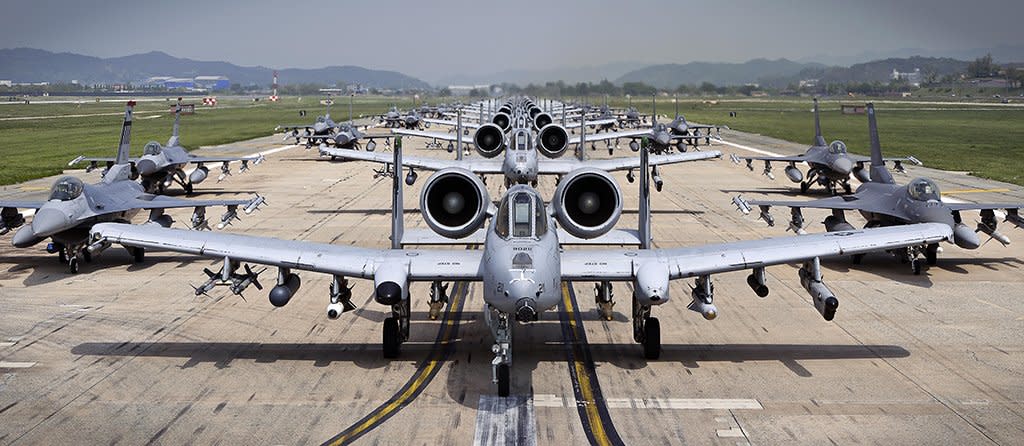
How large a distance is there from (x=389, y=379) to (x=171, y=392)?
3.64m

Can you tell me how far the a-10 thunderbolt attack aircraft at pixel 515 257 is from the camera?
1402 cm

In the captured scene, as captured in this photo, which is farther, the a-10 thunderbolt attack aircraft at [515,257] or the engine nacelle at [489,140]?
the engine nacelle at [489,140]

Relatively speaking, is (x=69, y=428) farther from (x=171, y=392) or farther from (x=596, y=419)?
(x=596, y=419)

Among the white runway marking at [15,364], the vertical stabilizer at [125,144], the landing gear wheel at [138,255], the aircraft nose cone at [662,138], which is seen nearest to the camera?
the white runway marking at [15,364]

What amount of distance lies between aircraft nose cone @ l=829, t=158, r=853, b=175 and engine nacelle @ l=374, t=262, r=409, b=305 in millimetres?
30612

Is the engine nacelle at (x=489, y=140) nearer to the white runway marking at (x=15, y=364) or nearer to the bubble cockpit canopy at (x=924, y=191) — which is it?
the bubble cockpit canopy at (x=924, y=191)

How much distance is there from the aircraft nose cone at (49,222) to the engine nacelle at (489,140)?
24782mm

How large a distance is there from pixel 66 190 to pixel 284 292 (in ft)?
40.7

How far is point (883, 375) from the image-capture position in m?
15.5

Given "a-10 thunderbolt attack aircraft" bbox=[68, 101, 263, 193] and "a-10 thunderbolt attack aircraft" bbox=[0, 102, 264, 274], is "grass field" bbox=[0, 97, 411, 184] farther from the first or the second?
"a-10 thunderbolt attack aircraft" bbox=[0, 102, 264, 274]

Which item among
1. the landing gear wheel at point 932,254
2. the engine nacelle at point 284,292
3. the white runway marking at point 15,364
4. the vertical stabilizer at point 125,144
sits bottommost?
the white runway marking at point 15,364

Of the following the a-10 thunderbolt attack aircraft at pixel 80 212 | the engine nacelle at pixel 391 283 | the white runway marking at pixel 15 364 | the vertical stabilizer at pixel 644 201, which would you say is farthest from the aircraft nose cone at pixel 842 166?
the white runway marking at pixel 15 364

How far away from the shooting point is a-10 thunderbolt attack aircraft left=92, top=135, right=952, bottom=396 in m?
14.0

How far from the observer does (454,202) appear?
17.9 m
